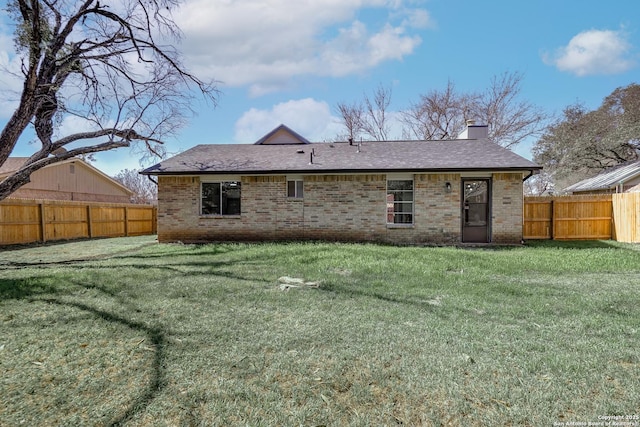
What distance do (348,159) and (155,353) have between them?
1029 centimetres

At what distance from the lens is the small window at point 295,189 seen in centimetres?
1210

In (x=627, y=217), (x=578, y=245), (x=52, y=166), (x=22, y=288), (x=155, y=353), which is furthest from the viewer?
(x=52, y=166)

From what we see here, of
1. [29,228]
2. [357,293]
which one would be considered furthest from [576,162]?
[29,228]

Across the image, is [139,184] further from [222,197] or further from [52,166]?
[222,197]

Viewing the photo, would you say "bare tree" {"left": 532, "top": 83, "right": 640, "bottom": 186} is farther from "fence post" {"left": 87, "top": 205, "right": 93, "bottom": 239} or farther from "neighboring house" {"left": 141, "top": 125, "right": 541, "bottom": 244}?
"fence post" {"left": 87, "top": 205, "right": 93, "bottom": 239}

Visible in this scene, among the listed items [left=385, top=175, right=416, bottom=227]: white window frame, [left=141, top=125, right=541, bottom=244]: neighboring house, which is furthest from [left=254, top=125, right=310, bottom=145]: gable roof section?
[left=385, top=175, right=416, bottom=227]: white window frame

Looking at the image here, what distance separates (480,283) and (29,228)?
1525 cm

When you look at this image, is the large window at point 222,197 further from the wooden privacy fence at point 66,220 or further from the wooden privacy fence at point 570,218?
the wooden privacy fence at point 570,218

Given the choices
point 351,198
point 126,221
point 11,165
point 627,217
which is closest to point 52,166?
point 11,165

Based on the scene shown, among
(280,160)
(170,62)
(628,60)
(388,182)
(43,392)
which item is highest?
(628,60)

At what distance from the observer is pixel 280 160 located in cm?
1295

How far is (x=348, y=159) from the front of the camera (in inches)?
501

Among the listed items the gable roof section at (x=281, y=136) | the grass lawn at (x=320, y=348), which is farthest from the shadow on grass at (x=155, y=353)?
the gable roof section at (x=281, y=136)

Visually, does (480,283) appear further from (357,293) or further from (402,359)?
(402,359)
